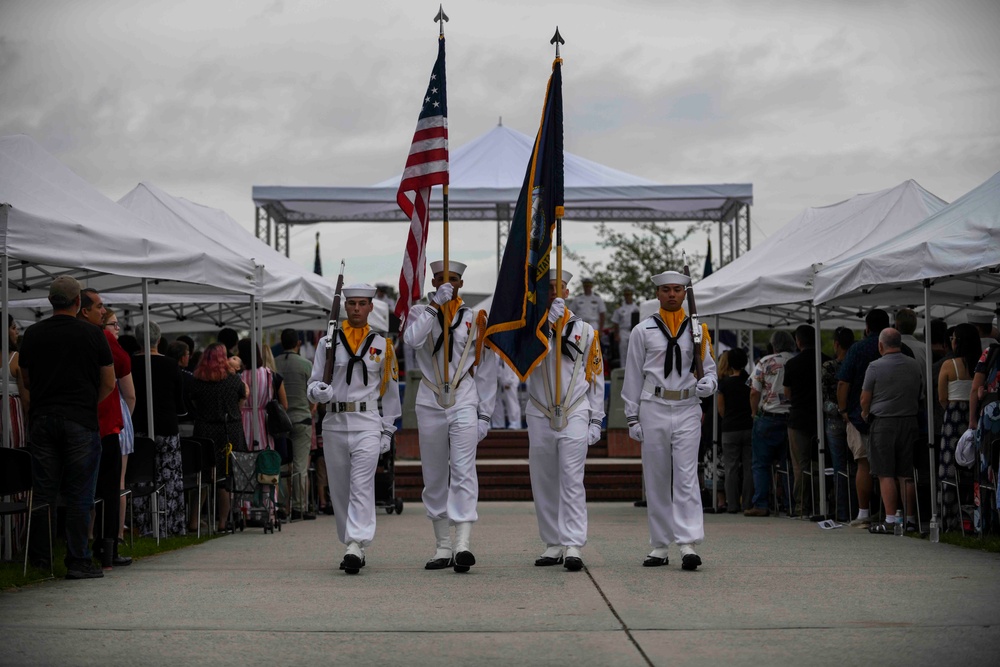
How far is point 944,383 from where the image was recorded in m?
12.2

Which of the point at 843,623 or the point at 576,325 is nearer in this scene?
the point at 843,623

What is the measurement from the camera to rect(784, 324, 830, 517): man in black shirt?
15336 millimetres

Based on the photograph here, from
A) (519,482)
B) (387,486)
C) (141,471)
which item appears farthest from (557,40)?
(519,482)

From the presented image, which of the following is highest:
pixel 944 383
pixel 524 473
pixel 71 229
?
pixel 71 229

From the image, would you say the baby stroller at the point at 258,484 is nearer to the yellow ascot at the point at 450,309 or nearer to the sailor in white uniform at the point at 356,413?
the sailor in white uniform at the point at 356,413

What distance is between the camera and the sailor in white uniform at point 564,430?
10.2 m

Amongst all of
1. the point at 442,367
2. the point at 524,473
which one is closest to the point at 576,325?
the point at 442,367

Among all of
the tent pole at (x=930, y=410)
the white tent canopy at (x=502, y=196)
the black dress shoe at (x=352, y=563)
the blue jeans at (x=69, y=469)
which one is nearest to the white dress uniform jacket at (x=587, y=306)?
the white tent canopy at (x=502, y=196)

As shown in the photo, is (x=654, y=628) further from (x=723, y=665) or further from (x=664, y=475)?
(x=664, y=475)

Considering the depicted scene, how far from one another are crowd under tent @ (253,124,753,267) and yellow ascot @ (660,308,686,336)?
1496 centimetres

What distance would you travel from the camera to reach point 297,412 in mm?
16219

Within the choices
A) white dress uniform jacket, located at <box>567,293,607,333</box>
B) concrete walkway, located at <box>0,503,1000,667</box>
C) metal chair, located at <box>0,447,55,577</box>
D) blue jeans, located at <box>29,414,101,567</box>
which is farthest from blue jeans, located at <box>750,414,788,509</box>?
white dress uniform jacket, located at <box>567,293,607,333</box>

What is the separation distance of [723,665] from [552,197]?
222 inches

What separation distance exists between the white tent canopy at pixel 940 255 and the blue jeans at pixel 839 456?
153 cm
